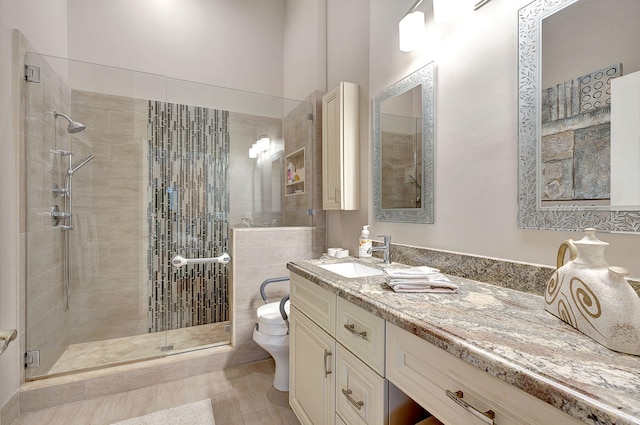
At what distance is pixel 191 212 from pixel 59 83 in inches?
48.5

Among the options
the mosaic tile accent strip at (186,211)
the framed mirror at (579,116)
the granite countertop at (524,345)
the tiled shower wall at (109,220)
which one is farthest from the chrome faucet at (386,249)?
the tiled shower wall at (109,220)

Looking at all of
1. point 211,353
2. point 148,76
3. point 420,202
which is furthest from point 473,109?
point 148,76

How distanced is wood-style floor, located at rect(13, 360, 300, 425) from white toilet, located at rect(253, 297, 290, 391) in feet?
0.28

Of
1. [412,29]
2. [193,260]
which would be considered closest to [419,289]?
[412,29]

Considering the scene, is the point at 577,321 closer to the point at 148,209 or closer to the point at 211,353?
the point at 211,353

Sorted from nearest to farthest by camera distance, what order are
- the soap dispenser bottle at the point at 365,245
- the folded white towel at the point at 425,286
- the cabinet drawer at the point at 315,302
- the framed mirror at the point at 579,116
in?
the framed mirror at the point at 579,116 → the folded white towel at the point at 425,286 → the cabinet drawer at the point at 315,302 → the soap dispenser bottle at the point at 365,245

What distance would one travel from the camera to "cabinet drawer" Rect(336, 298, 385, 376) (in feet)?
2.99

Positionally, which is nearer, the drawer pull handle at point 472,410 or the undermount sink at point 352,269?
the drawer pull handle at point 472,410

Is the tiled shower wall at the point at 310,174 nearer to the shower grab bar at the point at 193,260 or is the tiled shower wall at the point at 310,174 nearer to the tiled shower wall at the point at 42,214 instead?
the shower grab bar at the point at 193,260

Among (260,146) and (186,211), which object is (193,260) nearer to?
(186,211)

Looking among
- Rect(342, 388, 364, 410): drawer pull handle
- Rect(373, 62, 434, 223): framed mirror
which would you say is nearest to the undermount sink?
Rect(373, 62, 434, 223): framed mirror

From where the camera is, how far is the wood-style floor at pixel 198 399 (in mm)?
1637

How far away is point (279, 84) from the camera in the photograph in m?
3.47

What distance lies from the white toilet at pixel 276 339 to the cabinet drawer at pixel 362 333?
0.82m
